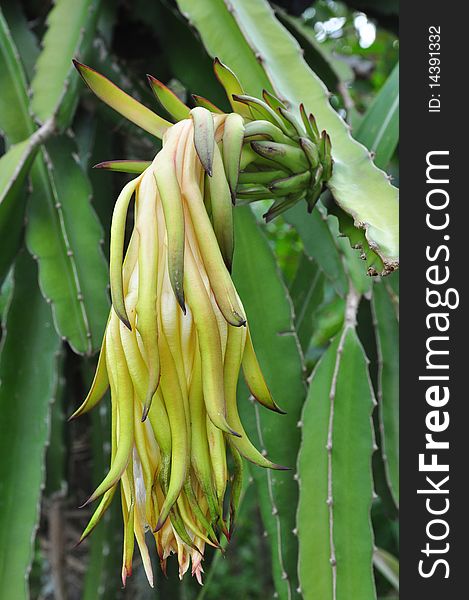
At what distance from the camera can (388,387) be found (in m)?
0.90

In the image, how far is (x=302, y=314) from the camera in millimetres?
1097

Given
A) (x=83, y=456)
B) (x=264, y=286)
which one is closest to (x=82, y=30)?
(x=264, y=286)

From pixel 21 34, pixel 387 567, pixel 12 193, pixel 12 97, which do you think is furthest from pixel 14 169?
pixel 387 567

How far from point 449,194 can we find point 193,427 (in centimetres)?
37

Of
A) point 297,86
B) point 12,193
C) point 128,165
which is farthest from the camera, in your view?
point 12,193

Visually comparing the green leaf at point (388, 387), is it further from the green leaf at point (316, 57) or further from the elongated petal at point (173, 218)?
the elongated petal at point (173, 218)

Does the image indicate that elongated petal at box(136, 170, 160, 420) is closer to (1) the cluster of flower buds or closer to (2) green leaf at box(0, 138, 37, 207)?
(1) the cluster of flower buds

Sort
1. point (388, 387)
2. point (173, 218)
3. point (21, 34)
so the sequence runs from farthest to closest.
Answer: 1. point (21, 34)
2. point (388, 387)
3. point (173, 218)

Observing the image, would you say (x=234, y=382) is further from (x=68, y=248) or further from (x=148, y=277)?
(x=68, y=248)

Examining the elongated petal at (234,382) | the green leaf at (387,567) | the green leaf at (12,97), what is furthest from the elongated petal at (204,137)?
the green leaf at (387,567)

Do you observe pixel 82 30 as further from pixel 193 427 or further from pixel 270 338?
pixel 193 427

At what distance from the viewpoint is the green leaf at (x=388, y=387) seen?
0.88m

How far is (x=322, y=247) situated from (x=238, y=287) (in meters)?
0.10

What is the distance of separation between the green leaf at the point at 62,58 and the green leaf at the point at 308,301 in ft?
1.38
